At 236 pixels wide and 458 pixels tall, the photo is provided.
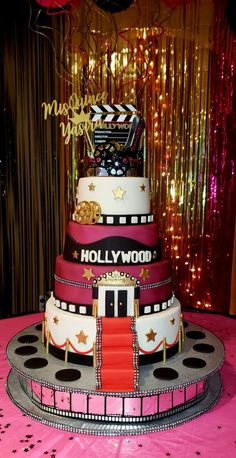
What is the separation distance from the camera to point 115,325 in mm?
2676

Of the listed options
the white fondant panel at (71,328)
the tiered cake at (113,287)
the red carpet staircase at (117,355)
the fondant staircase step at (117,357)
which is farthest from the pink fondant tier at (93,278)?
the fondant staircase step at (117,357)

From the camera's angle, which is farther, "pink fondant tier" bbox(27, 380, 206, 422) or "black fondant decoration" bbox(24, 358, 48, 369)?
"black fondant decoration" bbox(24, 358, 48, 369)

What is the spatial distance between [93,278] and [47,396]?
2.49ft

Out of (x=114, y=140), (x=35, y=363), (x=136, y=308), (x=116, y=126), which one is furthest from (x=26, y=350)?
Answer: (x=116, y=126)

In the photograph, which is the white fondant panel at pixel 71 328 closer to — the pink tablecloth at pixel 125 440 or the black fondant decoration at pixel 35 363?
the black fondant decoration at pixel 35 363

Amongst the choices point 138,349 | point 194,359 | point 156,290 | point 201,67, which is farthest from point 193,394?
point 201,67

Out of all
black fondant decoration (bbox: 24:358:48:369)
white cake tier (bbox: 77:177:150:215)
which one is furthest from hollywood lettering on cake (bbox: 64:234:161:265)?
black fondant decoration (bbox: 24:358:48:369)

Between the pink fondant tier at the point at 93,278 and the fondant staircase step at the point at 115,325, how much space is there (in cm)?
18

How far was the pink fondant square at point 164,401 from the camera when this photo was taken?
2.55 metres

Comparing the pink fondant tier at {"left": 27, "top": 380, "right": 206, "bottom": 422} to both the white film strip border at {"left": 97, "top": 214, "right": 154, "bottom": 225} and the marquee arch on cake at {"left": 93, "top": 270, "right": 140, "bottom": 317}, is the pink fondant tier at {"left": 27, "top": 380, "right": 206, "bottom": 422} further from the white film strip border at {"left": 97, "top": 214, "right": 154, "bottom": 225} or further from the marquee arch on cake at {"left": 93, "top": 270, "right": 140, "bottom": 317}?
the white film strip border at {"left": 97, "top": 214, "right": 154, "bottom": 225}

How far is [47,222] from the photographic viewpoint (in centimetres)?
516

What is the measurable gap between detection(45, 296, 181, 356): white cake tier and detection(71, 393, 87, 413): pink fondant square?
0.97 ft

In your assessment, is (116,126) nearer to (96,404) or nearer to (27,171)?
(96,404)

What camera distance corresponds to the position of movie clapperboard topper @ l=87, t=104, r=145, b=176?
2.99m
